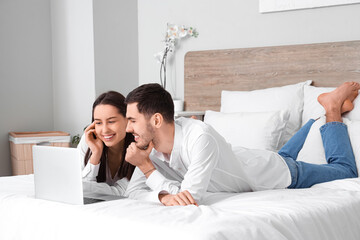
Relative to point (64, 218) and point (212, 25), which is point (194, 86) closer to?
point (212, 25)

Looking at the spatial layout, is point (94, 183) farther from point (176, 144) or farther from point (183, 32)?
point (183, 32)

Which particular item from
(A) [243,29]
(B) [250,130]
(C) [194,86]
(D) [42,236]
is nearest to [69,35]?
(C) [194,86]

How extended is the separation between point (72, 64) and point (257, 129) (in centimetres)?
221

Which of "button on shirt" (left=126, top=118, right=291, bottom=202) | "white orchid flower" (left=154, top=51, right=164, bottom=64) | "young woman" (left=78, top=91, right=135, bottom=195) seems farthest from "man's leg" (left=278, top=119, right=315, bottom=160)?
"white orchid flower" (left=154, top=51, right=164, bottom=64)

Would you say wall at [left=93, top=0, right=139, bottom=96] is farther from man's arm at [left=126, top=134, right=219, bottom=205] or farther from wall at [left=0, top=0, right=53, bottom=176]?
man's arm at [left=126, top=134, right=219, bottom=205]

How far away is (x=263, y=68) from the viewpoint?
3.45m

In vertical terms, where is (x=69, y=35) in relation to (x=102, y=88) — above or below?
above

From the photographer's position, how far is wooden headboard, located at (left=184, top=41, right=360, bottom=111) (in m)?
3.12

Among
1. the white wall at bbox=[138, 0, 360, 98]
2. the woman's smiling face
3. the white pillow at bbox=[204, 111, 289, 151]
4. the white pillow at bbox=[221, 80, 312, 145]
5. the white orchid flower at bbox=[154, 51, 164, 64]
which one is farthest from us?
the white orchid flower at bbox=[154, 51, 164, 64]

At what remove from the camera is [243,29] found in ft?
11.8

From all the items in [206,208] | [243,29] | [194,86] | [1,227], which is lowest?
[1,227]

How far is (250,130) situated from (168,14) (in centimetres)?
151

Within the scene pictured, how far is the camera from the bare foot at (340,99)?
2.70 metres

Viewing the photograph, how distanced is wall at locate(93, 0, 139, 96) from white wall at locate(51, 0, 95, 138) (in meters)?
0.06
